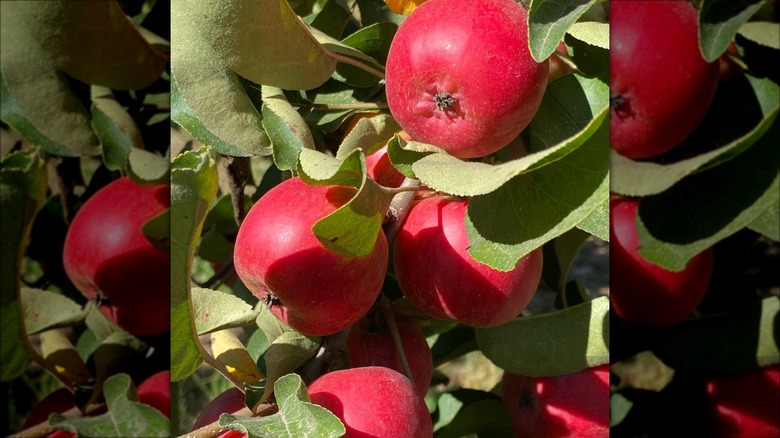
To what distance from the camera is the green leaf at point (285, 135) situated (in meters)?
0.58

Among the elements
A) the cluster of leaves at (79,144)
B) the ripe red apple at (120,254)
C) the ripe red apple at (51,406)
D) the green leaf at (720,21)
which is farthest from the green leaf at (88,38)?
the green leaf at (720,21)

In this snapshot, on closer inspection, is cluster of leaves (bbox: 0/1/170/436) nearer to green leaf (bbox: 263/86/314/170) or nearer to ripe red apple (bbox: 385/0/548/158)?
green leaf (bbox: 263/86/314/170)

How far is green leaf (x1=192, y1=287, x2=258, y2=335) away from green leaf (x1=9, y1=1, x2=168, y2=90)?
279 millimetres

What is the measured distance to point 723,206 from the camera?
484 millimetres

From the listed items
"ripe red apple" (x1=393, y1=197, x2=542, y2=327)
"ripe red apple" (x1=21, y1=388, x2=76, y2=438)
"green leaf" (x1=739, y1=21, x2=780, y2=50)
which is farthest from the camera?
"ripe red apple" (x1=21, y1=388, x2=76, y2=438)

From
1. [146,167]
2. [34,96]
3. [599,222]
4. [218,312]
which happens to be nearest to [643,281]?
[599,222]

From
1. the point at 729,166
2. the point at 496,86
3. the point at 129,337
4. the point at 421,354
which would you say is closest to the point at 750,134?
the point at 729,166

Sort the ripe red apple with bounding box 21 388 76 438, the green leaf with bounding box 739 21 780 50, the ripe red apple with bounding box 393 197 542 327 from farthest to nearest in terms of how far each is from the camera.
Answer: the ripe red apple with bounding box 21 388 76 438 → the ripe red apple with bounding box 393 197 542 327 → the green leaf with bounding box 739 21 780 50

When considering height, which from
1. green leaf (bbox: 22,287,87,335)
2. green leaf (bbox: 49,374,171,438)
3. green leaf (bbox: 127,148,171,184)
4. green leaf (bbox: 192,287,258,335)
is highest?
green leaf (bbox: 192,287,258,335)

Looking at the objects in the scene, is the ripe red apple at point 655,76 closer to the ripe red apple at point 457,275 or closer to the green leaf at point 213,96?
the ripe red apple at point 457,275

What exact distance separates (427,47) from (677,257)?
0.19 metres

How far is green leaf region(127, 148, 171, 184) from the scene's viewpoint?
2.52ft

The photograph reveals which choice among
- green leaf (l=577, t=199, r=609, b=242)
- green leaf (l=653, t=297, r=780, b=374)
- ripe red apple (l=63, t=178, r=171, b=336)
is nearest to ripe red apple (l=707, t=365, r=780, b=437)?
green leaf (l=653, t=297, r=780, b=374)

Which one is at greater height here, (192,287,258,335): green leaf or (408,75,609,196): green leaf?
(408,75,609,196): green leaf
